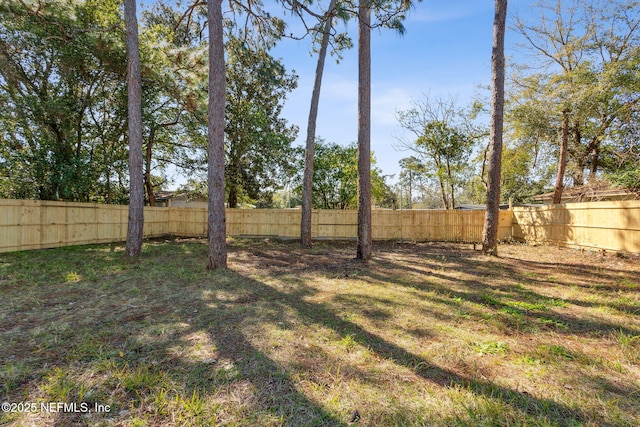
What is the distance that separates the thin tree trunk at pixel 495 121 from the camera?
722cm

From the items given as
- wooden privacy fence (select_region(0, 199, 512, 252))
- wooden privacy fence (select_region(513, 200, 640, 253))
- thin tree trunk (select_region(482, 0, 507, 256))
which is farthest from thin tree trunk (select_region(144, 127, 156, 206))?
wooden privacy fence (select_region(513, 200, 640, 253))

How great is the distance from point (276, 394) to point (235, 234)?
11.8m

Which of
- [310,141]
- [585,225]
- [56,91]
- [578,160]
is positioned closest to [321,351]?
[310,141]

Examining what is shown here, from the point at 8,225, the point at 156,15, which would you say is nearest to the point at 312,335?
the point at 8,225

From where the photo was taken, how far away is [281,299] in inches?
160

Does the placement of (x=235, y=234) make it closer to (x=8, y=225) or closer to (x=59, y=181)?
(x=59, y=181)

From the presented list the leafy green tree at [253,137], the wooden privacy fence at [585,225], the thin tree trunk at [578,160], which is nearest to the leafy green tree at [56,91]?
the leafy green tree at [253,137]

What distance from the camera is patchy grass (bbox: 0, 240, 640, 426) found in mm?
1724

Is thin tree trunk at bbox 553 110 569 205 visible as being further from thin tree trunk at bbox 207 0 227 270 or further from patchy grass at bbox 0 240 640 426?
thin tree trunk at bbox 207 0 227 270

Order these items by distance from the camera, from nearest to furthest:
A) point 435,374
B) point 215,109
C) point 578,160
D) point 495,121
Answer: point 435,374
point 215,109
point 495,121
point 578,160

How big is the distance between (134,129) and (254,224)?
659 cm

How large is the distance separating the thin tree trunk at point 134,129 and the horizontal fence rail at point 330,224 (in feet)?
10.7

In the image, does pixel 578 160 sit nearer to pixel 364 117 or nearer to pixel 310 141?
pixel 364 117

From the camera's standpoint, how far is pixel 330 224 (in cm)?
1241
